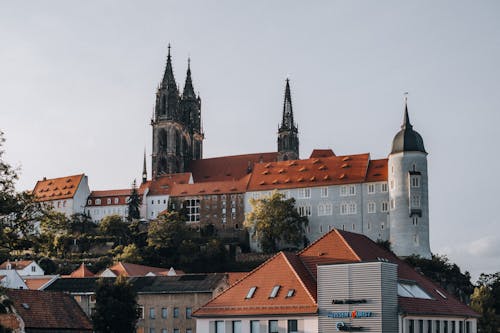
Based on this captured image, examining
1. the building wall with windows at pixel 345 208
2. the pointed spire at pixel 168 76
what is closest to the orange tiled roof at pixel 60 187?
the pointed spire at pixel 168 76

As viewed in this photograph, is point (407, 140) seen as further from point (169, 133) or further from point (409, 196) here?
point (169, 133)

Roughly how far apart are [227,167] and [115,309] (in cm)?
11386

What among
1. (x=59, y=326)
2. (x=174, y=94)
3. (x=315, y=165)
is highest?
(x=174, y=94)

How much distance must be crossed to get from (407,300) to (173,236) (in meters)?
95.0

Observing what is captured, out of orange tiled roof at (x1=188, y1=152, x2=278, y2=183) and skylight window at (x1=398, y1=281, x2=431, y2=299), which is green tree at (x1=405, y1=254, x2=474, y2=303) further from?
skylight window at (x1=398, y1=281, x2=431, y2=299)

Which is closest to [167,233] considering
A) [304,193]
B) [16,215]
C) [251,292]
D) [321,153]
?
[304,193]

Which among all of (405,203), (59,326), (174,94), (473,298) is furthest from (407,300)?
(174,94)

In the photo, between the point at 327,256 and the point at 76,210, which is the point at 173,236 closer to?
the point at 76,210

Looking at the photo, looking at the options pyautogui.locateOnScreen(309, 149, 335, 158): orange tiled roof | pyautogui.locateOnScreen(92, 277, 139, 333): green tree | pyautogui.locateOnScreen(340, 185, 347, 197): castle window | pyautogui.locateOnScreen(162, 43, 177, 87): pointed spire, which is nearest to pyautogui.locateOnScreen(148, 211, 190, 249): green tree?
pyautogui.locateOnScreen(340, 185, 347, 197): castle window

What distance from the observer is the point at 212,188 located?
6260 inches

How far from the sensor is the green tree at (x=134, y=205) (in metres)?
165

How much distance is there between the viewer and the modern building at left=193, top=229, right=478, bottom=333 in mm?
47594

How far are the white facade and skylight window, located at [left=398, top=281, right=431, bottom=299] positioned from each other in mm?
5407

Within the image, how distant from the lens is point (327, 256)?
5319 centimetres
